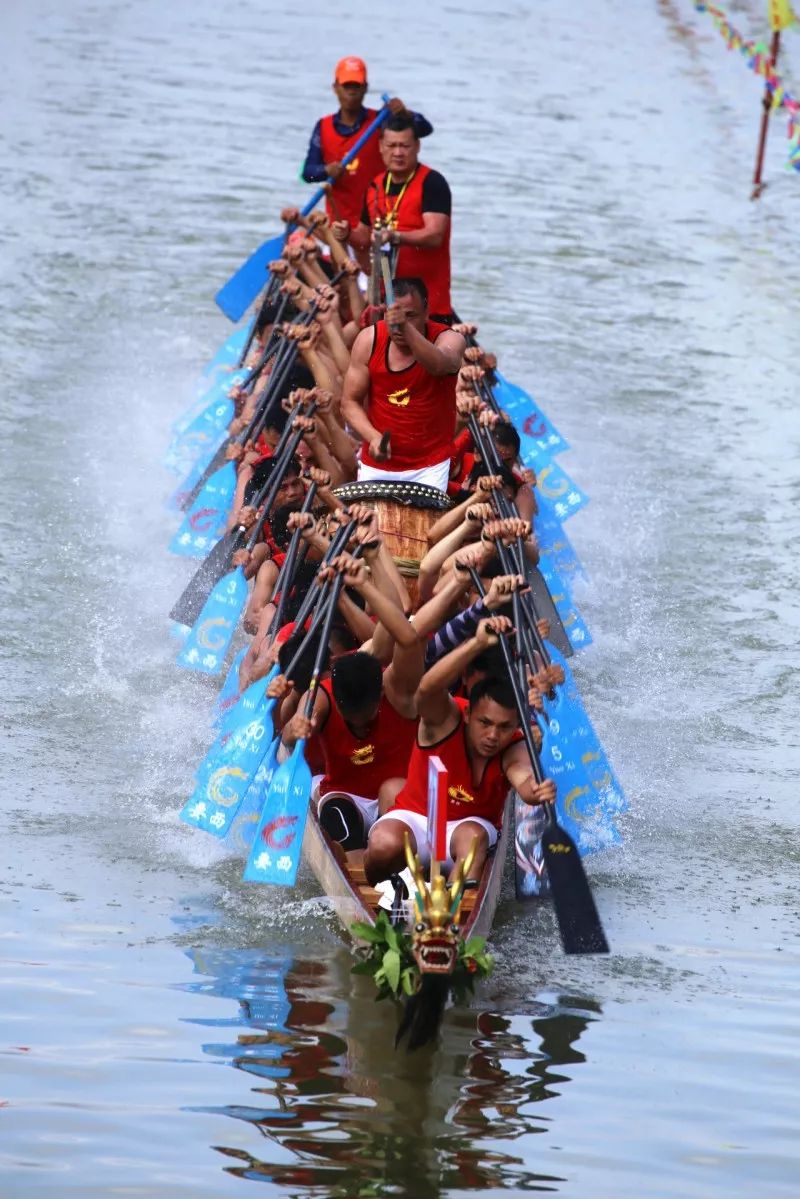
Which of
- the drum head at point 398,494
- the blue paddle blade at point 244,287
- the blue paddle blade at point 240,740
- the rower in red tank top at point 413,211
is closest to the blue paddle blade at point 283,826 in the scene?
the blue paddle blade at point 240,740

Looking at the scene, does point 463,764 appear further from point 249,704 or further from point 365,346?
point 365,346

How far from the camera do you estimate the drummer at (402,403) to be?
8.66m

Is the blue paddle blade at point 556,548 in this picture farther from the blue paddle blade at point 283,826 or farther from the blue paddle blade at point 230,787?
the blue paddle blade at point 283,826

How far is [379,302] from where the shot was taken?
9.88m

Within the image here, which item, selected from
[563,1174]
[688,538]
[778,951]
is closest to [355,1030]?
[563,1174]

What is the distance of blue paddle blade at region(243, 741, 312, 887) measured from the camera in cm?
618

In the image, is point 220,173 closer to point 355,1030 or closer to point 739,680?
point 739,680

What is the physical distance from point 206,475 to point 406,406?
2.09 meters

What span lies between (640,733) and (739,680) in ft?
3.50

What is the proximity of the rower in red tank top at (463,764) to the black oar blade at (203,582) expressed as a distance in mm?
2718

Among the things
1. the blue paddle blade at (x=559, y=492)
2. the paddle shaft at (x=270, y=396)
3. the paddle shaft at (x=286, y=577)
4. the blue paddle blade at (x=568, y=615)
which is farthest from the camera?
the blue paddle blade at (x=559, y=492)

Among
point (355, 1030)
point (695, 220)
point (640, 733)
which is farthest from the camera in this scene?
point (695, 220)

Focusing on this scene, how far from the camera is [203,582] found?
9039mm

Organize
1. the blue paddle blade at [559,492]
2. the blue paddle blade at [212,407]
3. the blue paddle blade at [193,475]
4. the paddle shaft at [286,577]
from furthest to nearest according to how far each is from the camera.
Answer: the blue paddle blade at [212,407] < the blue paddle blade at [193,475] < the blue paddle blade at [559,492] < the paddle shaft at [286,577]
